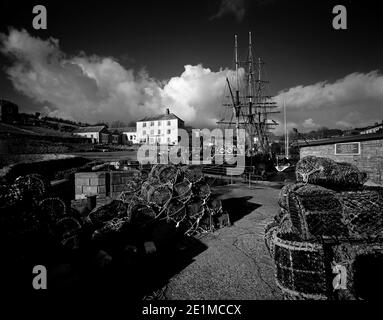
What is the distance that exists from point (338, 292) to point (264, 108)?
52.0 meters

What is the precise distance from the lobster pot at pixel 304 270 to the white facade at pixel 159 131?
192 feet

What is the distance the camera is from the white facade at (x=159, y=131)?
63125mm

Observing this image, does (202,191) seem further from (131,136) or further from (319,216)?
(131,136)

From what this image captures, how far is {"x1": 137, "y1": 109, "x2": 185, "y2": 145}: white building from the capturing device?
63272 mm

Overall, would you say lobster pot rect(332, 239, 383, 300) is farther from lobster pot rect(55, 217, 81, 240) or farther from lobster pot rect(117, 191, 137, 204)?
lobster pot rect(117, 191, 137, 204)

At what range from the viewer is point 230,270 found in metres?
4.07

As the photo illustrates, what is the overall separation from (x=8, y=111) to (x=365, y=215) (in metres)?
61.8

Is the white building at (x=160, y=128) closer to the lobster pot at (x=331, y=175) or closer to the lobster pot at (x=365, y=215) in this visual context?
the lobster pot at (x=331, y=175)

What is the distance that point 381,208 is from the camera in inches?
128

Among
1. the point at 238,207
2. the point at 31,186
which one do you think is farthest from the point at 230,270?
the point at 31,186

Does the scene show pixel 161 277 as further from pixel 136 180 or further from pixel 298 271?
pixel 136 180

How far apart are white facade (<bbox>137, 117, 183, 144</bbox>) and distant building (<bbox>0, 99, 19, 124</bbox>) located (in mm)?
31275

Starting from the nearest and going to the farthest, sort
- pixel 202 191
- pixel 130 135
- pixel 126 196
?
pixel 202 191
pixel 126 196
pixel 130 135
